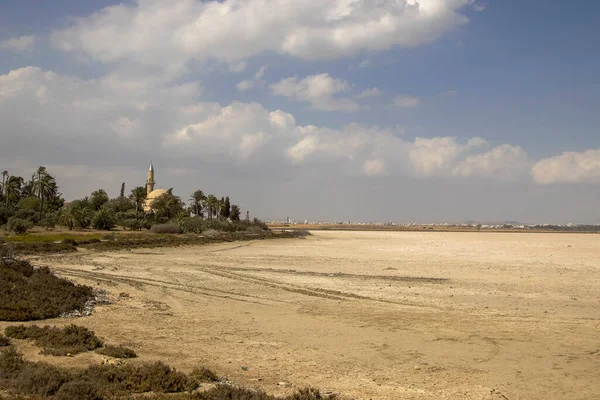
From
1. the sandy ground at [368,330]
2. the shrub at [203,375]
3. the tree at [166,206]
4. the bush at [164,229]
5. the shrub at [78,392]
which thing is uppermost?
the tree at [166,206]

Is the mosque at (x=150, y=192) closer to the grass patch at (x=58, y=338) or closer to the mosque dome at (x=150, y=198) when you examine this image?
the mosque dome at (x=150, y=198)

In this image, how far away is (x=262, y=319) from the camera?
545 inches

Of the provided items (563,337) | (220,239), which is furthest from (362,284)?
(220,239)

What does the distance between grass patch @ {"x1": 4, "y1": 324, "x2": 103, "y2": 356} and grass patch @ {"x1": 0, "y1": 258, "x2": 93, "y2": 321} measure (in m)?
1.64

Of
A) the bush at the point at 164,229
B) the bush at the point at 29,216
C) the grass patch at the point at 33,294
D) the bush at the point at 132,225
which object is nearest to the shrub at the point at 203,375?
the grass patch at the point at 33,294

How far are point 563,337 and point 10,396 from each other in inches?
455

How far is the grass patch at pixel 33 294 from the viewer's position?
12.3 metres

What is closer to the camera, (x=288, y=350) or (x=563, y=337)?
(x=288, y=350)

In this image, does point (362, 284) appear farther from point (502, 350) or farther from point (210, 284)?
point (502, 350)

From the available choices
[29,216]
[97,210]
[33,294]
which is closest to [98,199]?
[97,210]

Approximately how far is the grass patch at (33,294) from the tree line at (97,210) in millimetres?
39433

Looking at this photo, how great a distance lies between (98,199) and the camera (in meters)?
86.5

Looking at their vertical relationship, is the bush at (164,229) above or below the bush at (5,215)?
below

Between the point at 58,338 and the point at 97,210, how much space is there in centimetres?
7758
